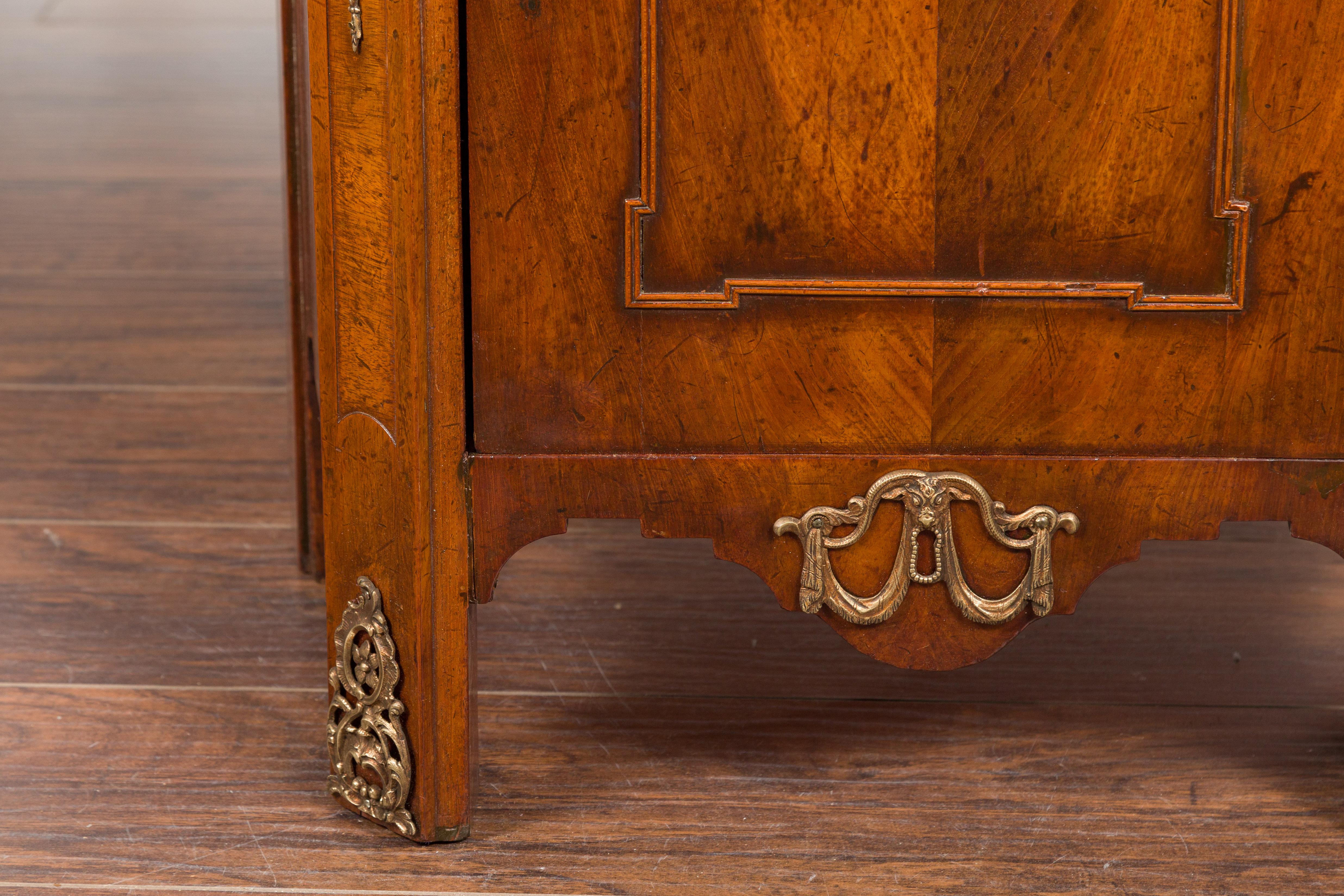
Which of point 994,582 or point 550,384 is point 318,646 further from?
point 994,582

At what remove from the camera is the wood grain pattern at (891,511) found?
2.55 ft

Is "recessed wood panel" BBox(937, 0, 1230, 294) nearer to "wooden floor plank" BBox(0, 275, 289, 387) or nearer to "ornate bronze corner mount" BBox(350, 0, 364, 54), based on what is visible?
"ornate bronze corner mount" BBox(350, 0, 364, 54)

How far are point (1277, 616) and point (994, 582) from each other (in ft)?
1.71

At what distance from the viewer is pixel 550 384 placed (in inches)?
30.6

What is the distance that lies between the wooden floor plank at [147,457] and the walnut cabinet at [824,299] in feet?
2.40

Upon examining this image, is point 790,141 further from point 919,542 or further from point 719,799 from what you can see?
point 719,799

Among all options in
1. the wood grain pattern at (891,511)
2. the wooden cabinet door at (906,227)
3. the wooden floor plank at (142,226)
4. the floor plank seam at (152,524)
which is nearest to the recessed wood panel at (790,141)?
the wooden cabinet door at (906,227)

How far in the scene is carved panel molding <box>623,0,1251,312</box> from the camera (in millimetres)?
738

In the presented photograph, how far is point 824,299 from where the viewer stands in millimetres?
767

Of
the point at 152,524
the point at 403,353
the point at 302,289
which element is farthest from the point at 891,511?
the point at 152,524

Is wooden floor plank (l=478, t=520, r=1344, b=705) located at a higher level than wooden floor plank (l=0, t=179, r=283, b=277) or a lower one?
lower

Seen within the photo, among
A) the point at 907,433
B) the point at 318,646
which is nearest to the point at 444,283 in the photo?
the point at 907,433

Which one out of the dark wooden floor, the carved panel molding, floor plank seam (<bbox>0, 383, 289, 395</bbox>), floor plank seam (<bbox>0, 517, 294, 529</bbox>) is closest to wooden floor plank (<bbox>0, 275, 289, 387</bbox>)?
floor plank seam (<bbox>0, 383, 289, 395</bbox>)

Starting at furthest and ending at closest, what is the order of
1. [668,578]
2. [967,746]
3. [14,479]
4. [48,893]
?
[14,479]
[668,578]
[967,746]
[48,893]
